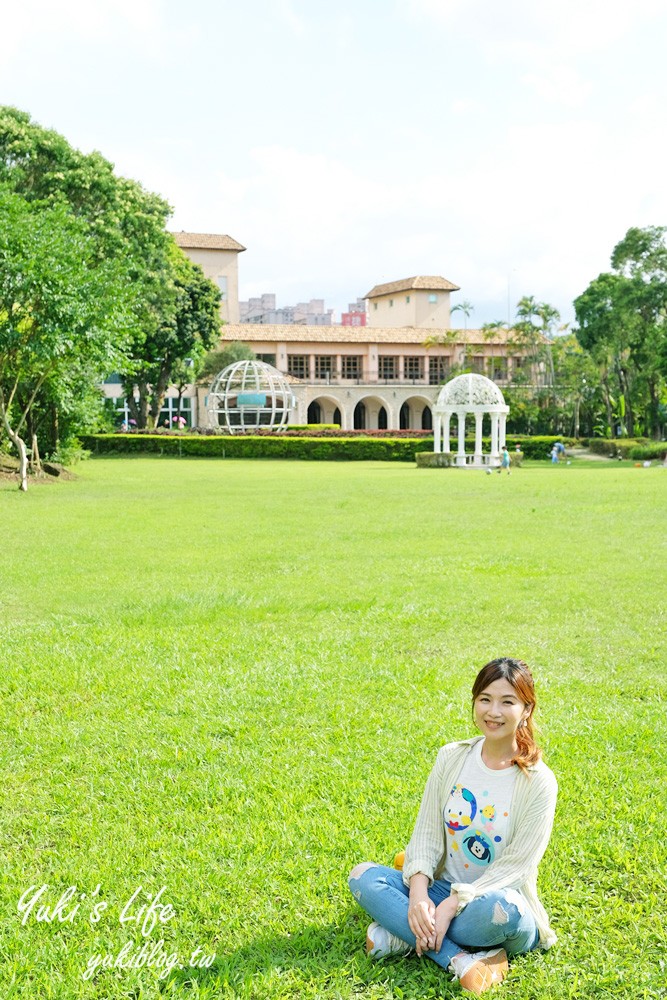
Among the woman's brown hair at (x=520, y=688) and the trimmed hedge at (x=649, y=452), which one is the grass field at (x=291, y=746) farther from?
the trimmed hedge at (x=649, y=452)

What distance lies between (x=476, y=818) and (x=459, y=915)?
11.9 inches

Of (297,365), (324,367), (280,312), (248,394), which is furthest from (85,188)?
(280,312)

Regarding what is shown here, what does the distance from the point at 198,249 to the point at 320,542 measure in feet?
197

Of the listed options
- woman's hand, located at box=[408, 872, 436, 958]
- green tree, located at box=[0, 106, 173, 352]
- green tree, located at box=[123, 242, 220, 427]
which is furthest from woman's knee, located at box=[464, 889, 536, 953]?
green tree, located at box=[123, 242, 220, 427]

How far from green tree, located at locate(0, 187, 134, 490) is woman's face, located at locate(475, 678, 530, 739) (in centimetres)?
1790

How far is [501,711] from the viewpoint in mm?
2939

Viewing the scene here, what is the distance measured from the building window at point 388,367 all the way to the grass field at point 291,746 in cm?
5429

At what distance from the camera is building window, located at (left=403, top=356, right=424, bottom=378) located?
6519 centimetres

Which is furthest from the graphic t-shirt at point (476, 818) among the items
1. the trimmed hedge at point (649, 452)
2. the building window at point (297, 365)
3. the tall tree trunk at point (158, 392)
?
the building window at point (297, 365)

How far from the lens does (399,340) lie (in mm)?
63781

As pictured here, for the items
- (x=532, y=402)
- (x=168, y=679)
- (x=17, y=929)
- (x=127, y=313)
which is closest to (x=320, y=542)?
(x=168, y=679)

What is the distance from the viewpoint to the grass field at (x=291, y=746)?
2.91 m

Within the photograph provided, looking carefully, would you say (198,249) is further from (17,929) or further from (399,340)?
(17,929)

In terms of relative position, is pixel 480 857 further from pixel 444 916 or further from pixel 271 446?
pixel 271 446
